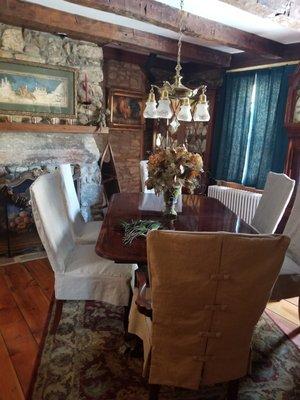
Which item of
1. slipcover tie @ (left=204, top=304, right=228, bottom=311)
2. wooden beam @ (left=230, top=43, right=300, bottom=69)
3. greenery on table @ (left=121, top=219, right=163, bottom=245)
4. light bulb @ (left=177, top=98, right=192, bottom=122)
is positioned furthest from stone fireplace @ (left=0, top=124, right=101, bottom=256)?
slipcover tie @ (left=204, top=304, right=228, bottom=311)

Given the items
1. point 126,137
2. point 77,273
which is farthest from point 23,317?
point 126,137

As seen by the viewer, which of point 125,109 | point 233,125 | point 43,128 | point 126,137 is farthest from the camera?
point 126,137

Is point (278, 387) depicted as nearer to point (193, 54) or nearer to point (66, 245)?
point (66, 245)

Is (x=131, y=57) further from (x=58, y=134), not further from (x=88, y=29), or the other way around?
(x=58, y=134)

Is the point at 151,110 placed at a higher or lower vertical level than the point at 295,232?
higher

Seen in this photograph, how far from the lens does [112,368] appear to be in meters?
1.66

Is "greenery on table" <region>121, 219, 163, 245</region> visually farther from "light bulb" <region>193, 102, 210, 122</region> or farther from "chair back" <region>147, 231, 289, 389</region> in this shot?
"light bulb" <region>193, 102, 210, 122</region>

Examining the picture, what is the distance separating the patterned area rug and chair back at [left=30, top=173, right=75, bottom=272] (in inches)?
20.1

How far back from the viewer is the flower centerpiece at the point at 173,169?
1.97 m

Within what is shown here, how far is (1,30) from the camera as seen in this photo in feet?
9.69

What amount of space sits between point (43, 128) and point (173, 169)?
79.4 inches

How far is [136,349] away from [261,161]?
117 inches

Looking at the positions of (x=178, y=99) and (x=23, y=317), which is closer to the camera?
(x=23, y=317)

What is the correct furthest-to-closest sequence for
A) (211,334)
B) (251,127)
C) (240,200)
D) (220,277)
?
(251,127) < (240,200) < (211,334) < (220,277)
